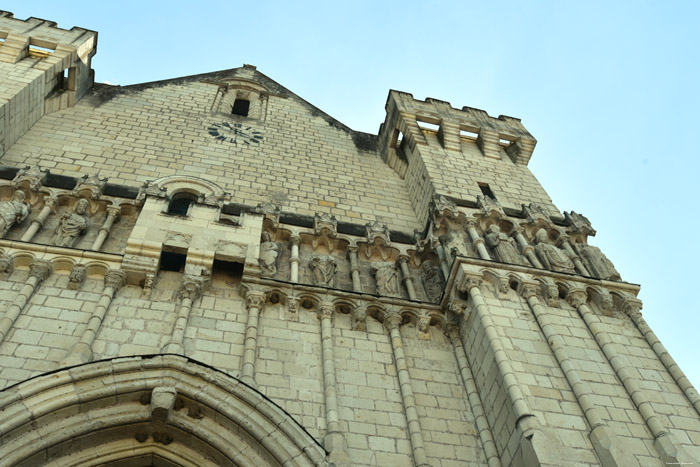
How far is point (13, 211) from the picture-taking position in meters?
9.20

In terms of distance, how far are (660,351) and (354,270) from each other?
14.3 feet

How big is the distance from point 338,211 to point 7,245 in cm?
568

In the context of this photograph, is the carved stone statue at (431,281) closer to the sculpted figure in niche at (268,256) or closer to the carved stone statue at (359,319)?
the carved stone statue at (359,319)

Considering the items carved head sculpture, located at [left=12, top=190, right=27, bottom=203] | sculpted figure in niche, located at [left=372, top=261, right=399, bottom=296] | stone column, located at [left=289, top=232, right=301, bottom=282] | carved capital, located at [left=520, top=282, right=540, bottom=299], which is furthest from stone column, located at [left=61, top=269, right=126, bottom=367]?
carved capital, located at [left=520, top=282, right=540, bottom=299]

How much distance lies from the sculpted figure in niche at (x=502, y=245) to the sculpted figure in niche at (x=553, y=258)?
0.38 metres

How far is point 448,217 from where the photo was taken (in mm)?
10578

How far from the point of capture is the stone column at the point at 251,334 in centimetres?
709

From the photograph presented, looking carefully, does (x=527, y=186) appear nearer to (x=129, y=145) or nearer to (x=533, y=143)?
(x=533, y=143)

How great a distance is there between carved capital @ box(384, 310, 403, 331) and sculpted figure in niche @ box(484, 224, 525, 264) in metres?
1.91

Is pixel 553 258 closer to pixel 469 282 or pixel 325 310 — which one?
pixel 469 282

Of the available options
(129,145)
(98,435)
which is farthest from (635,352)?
(129,145)

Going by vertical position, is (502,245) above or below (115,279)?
above

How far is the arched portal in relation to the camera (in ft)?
19.8

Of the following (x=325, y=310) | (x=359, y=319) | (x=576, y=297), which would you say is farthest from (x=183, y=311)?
(x=576, y=297)
